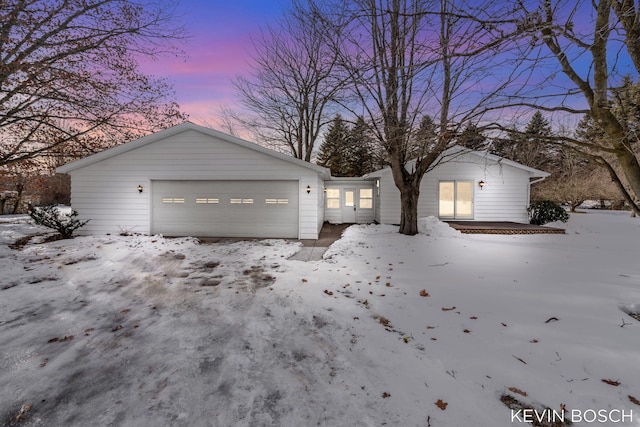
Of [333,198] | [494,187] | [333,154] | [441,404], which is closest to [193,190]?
[333,198]

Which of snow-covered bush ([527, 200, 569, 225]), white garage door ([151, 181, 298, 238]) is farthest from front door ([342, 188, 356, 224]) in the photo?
snow-covered bush ([527, 200, 569, 225])

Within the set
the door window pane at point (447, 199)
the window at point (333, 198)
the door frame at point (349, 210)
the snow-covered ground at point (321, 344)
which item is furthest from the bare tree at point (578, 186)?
the snow-covered ground at point (321, 344)

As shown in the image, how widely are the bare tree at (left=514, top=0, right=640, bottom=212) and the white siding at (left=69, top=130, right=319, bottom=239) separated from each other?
7087mm

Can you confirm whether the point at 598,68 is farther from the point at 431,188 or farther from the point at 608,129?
the point at 431,188

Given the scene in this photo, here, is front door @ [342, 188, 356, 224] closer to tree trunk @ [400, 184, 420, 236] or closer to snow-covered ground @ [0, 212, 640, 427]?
tree trunk @ [400, 184, 420, 236]

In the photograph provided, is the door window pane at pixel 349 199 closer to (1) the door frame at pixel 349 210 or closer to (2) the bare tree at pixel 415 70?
(1) the door frame at pixel 349 210

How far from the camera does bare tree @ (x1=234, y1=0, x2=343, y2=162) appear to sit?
15.6 metres

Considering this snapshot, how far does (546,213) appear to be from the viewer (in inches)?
486

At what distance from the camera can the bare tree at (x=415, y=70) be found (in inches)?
121

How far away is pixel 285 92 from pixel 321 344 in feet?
58.3

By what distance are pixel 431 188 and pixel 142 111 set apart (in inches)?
498

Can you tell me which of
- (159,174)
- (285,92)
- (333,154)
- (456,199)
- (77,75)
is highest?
(285,92)

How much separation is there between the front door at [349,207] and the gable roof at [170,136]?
5.90 m

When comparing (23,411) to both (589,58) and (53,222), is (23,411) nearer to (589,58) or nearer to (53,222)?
(589,58)
